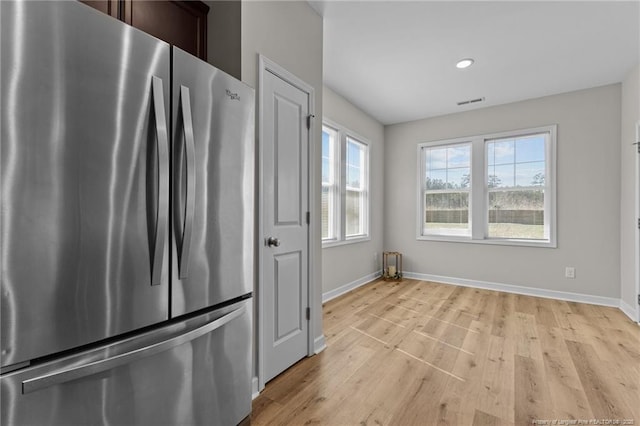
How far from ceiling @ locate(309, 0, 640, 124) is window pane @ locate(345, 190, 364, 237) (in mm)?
1384

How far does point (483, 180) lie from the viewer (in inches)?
181

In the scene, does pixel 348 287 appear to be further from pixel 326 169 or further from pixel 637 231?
pixel 637 231

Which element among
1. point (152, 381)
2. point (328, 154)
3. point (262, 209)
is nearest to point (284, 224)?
point (262, 209)

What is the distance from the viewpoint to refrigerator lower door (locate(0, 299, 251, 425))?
835mm

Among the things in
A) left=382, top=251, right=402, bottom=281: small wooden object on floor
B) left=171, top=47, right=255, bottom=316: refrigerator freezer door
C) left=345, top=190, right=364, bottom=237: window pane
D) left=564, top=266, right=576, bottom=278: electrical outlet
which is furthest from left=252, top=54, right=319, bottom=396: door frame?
left=564, top=266, right=576, bottom=278: electrical outlet

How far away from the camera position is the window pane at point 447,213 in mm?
4825

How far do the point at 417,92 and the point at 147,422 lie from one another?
4198 mm

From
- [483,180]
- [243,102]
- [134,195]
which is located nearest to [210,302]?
[134,195]

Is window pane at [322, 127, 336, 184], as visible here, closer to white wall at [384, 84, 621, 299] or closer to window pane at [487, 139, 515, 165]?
white wall at [384, 84, 621, 299]

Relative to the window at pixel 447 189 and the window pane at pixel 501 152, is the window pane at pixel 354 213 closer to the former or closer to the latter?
the window at pixel 447 189

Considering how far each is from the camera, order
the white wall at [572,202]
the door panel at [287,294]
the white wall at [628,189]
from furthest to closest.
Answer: the white wall at [572,202] → the white wall at [628,189] → the door panel at [287,294]

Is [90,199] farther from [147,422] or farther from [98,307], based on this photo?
[147,422]

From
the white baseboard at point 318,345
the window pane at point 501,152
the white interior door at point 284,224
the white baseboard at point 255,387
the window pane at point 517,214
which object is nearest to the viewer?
the white baseboard at point 255,387

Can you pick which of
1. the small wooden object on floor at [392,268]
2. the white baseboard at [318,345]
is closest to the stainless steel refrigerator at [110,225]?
the white baseboard at [318,345]
